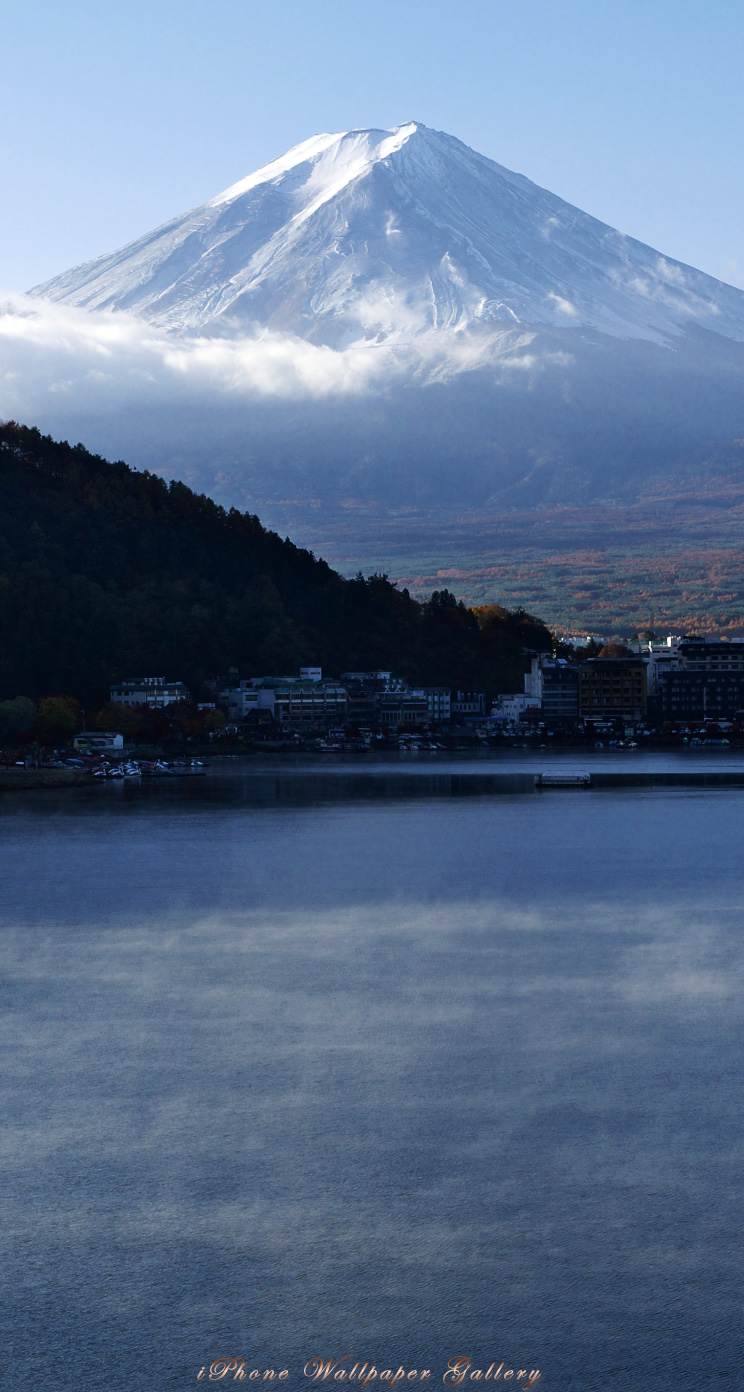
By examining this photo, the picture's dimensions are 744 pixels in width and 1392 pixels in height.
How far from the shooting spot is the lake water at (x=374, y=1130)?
14.6 ft

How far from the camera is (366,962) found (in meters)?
9.52

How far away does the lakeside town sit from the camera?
33.8 metres

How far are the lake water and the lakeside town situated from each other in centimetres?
1907

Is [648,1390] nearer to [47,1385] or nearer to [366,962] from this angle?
[47,1385]

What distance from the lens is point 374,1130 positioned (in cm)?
606

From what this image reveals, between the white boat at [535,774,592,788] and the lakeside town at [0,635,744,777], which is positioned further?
the lakeside town at [0,635,744,777]

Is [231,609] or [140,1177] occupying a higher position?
[231,609]

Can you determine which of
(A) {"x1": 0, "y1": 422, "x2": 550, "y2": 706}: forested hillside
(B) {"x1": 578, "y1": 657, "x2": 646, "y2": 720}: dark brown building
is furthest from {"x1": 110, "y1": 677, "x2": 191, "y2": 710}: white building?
A: (B) {"x1": 578, "y1": 657, "x2": 646, "y2": 720}: dark brown building

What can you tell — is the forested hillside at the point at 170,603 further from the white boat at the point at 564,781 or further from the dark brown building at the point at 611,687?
the white boat at the point at 564,781

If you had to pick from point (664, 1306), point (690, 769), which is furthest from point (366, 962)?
point (690, 769)

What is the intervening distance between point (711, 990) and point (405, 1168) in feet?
11.3

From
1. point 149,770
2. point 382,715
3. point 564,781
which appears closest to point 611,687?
point 382,715

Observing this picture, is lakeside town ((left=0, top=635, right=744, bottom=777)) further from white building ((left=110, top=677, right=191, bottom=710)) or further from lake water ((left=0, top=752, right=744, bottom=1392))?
lake water ((left=0, top=752, right=744, bottom=1392))

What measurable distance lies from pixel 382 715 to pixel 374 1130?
39492 mm
